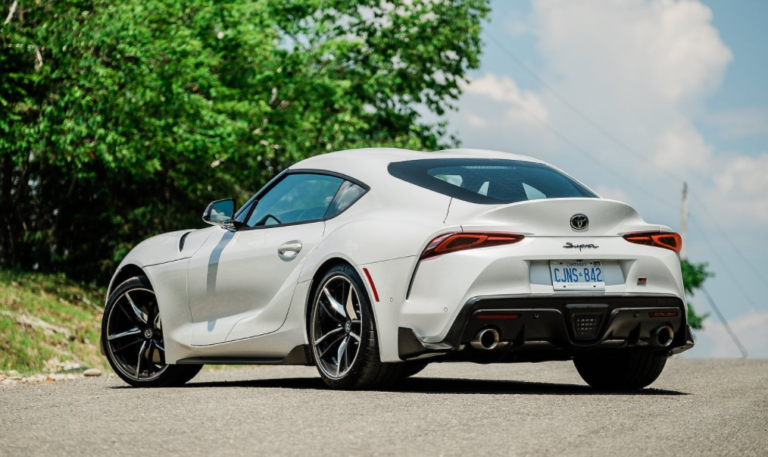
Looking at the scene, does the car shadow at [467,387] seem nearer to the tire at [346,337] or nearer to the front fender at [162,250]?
the tire at [346,337]

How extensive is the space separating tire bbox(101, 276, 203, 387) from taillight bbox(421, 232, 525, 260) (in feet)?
9.67

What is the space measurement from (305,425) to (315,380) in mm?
3602

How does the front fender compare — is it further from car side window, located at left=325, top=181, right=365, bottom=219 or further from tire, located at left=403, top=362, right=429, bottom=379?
tire, located at left=403, top=362, right=429, bottom=379

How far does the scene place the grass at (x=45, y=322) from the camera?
15.5 m

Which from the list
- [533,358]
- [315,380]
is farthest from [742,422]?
[315,380]

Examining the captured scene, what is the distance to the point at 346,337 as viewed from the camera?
6816mm

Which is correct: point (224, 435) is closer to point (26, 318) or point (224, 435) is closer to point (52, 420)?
point (52, 420)

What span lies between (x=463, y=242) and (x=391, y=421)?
1344 mm

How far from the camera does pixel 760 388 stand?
8117 mm

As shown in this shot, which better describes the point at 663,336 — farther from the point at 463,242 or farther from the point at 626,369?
the point at 463,242

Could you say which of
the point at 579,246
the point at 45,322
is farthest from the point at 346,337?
the point at 45,322

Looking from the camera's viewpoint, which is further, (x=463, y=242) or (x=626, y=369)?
(x=626, y=369)

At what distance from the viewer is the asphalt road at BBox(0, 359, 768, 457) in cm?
468

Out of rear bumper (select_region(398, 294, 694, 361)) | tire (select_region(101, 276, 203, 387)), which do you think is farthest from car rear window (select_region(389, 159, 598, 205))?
tire (select_region(101, 276, 203, 387))
